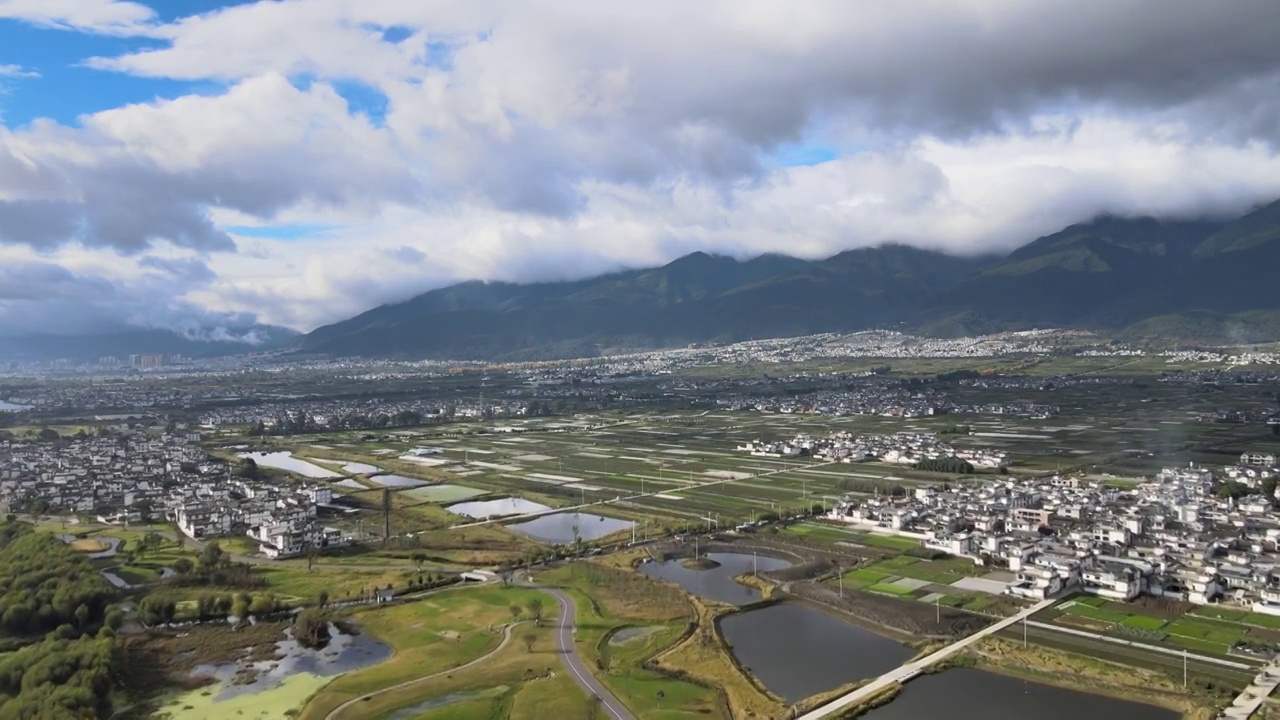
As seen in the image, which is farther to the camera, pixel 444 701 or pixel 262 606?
pixel 262 606

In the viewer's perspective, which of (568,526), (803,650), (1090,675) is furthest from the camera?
(568,526)

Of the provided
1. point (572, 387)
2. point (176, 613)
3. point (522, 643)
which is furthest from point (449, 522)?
point (572, 387)

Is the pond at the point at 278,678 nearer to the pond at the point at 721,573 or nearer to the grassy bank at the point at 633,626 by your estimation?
the grassy bank at the point at 633,626

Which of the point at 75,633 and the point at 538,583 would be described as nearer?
the point at 75,633

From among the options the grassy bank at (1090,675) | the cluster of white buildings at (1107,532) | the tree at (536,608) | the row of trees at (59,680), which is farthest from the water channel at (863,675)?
the row of trees at (59,680)

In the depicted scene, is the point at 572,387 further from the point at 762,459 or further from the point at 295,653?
the point at 295,653

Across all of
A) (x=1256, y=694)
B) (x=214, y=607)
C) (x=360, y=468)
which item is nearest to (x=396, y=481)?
(x=360, y=468)

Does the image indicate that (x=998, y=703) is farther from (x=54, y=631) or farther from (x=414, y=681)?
(x=54, y=631)
